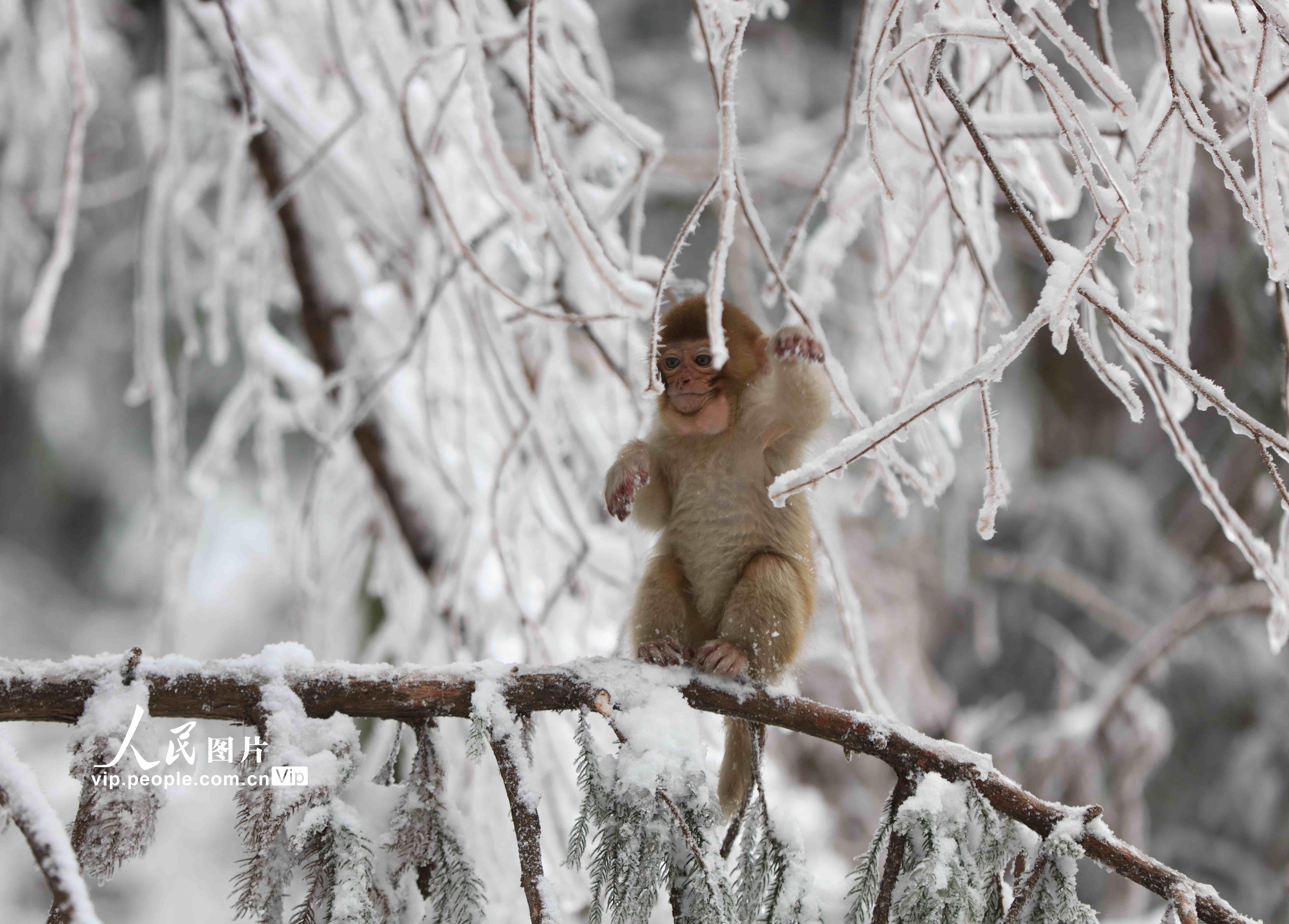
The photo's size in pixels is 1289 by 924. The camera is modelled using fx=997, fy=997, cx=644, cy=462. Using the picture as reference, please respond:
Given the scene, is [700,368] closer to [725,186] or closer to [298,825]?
[725,186]

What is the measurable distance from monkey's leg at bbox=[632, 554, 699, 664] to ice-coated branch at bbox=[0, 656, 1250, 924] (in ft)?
1.57

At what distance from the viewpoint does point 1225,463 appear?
18.6 ft

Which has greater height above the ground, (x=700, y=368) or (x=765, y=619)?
(x=700, y=368)

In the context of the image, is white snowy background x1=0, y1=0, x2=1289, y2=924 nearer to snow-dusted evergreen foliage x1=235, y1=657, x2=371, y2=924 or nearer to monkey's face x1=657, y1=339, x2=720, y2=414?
snow-dusted evergreen foliage x1=235, y1=657, x2=371, y2=924

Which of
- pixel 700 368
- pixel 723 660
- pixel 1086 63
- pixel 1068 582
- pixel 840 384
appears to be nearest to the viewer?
pixel 1086 63

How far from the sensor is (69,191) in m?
2.27

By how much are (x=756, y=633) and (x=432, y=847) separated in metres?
0.72

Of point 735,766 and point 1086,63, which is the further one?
point 735,766

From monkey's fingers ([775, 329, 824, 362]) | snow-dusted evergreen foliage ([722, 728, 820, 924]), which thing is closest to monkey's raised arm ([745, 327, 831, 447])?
monkey's fingers ([775, 329, 824, 362])

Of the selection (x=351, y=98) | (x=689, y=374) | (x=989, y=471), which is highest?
(x=351, y=98)

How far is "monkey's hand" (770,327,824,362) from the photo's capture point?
164 centimetres

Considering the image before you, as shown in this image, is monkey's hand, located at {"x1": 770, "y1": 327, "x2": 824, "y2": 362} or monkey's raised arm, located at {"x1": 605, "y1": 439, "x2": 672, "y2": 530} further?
monkey's raised arm, located at {"x1": 605, "y1": 439, "x2": 672, "y2": 530}

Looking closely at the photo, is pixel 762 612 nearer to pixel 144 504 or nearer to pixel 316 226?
pixel 316 226

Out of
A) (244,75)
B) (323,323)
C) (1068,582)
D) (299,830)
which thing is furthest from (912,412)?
(1068,582)
